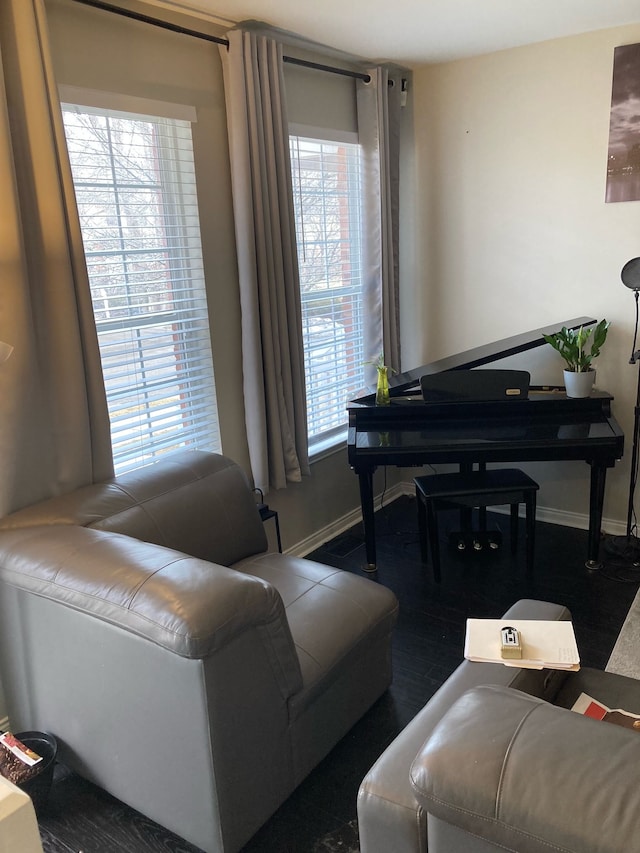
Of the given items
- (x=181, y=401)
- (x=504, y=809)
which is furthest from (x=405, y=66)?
(x=504, y=809)

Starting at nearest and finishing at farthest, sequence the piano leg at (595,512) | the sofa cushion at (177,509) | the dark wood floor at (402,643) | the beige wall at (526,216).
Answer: the dark wood floor at (402,643), the sofa cushion at (177,509), the piano leg at (595,512), the beige wall at (526,216)

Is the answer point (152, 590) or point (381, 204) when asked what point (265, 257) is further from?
point (152, 590)

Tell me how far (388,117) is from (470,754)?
3336 mm

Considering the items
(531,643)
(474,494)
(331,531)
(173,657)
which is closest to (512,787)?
(531,643)

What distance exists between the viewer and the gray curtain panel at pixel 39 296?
1986mm

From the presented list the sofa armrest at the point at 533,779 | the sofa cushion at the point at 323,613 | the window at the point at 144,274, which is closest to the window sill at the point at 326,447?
the window at the point at 144,274

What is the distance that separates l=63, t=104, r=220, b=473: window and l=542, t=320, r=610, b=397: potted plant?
1.59 m

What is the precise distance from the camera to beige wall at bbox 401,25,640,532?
333 cm

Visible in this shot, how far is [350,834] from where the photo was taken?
1854mm

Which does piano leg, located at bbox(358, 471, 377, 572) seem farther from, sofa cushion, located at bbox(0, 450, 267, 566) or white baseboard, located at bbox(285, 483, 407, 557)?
sofa cushion, located at bbox(0, 450, 267, 566)

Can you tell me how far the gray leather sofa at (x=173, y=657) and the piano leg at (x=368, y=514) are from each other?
0.87 metres

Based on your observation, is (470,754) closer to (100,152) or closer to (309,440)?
(100,152)

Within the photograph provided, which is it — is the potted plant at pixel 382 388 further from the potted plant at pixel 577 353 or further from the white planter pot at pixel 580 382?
the white planter pot at pixel 580 382

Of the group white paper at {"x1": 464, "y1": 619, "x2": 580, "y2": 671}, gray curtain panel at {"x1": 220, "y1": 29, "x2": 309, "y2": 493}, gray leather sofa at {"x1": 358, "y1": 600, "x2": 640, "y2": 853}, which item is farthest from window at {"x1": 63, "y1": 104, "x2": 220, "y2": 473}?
gray leather sofa at {"x1": 358, "y1": 600, "x2": 640, "y2": 853}
